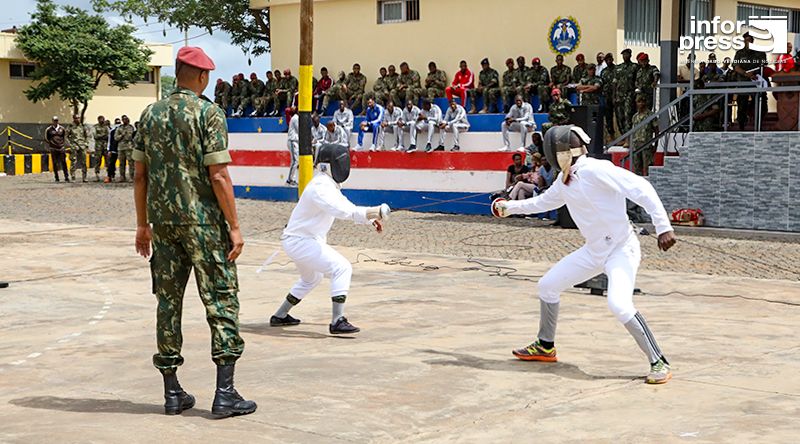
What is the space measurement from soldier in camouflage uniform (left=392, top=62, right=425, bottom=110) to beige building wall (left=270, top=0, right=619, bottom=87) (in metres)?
1.46

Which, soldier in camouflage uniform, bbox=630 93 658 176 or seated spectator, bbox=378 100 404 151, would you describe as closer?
soldier in camouflage uniform, bbox=630 93 658 176

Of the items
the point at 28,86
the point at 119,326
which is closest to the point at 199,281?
the point at 119,326

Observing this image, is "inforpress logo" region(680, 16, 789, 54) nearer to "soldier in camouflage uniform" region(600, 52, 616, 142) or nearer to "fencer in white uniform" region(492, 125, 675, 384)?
"soldier in camouflage uniform" region(600, 52, 616, 142)

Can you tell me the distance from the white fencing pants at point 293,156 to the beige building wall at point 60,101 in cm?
2504

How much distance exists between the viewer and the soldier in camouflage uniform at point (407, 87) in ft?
83.0

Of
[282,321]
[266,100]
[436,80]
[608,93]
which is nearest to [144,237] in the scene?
[282,321]

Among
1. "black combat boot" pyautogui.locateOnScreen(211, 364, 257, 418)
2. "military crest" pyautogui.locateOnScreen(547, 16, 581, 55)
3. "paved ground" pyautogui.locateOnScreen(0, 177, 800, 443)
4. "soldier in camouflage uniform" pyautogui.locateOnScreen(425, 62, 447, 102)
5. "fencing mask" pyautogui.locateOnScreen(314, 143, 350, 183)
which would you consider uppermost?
Result: "military crest" pyautogui.locateOnScreen(547, 16, 581, 55)

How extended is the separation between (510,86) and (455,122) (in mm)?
1396

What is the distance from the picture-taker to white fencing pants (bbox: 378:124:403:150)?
81.0ft

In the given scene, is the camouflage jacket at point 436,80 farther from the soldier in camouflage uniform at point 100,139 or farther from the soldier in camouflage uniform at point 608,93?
the soldier in camouflage uniform at point 100,139

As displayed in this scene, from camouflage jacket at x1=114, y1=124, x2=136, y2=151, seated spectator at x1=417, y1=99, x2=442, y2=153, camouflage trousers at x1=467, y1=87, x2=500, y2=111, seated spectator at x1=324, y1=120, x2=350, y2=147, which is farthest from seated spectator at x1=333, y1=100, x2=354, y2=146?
camouflage jacket at x1=114, y1=124, x2=136, y2=151

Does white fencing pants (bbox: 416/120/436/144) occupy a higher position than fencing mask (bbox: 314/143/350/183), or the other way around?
white fencing pants (bbox: 416/120/436/144)

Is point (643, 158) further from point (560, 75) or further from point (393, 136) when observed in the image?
point (393, 136)

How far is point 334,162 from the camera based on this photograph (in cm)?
935
